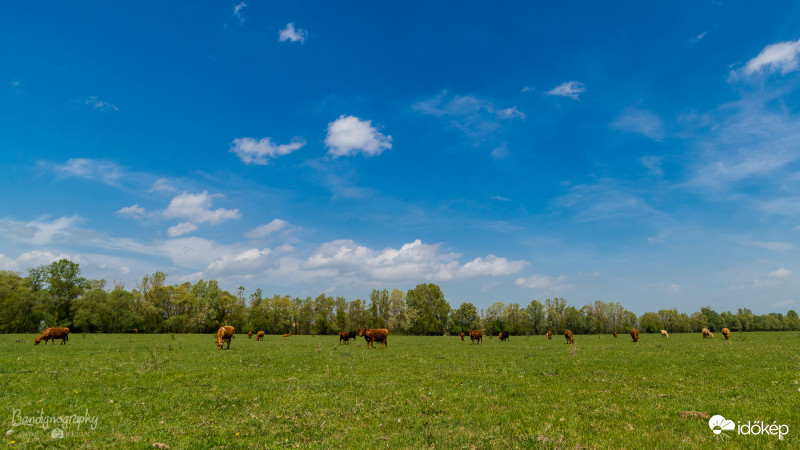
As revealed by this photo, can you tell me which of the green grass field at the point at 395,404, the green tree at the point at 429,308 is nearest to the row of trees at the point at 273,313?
the green tree at the point at 429,308

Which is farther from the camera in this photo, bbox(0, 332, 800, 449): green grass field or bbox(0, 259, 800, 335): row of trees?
bbox(0, 259, 800, 335): row of trees

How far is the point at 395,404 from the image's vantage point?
12750 mm

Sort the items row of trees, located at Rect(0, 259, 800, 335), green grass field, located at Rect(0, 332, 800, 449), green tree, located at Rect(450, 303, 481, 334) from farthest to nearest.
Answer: green tree, located at Rect(450, 303, 481, 334), row of trees, located at Rect(0, 259, 800, 335), green grass field, located at Rect(0, 332, 800, 449)

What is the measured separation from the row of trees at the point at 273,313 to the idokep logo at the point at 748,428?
290ft

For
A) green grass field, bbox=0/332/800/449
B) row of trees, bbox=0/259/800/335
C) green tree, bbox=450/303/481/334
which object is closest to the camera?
green grass field, bbox=0/332/800/449

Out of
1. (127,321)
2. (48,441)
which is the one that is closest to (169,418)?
(48,441)

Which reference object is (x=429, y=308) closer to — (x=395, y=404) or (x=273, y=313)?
(x=273, y=313)

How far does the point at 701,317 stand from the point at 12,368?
196694mm

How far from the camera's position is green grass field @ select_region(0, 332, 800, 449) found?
9281mm

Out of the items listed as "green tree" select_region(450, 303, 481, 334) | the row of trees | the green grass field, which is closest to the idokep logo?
the green grass field

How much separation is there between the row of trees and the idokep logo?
88.3m

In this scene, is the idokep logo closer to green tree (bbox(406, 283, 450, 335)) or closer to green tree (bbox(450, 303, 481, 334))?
green tree (bbox(406, 283, 450, 335))

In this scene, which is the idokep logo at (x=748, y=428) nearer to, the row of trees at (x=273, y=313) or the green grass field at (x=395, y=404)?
the green grass field at (x=395, y=404)

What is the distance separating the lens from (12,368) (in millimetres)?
18078
